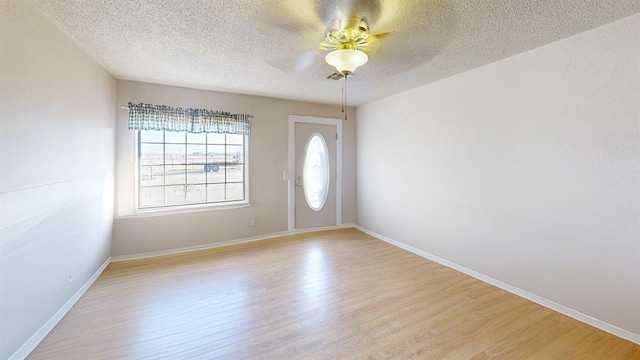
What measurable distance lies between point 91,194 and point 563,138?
456 cm

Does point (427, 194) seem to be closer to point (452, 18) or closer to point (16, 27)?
point (452, 18)

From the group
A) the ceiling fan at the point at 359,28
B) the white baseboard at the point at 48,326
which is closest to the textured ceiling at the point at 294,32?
the ceiling fan at the point at 359,28

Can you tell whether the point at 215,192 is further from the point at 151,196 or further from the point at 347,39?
the point at 347,39

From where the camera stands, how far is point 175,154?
369cm

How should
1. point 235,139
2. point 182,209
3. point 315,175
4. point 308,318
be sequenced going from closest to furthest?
point 308,318 < point 182,209 < point 235,139 < point 315,175

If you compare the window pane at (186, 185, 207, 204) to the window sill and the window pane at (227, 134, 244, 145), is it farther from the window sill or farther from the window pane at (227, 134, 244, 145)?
the window pane at (227, 134, 244, 145)

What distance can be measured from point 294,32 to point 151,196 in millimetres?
3000

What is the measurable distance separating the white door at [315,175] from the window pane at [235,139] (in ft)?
3.00

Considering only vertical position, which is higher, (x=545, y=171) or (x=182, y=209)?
(x=545, y=171)

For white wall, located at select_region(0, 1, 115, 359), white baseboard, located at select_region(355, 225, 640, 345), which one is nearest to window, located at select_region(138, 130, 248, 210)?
white wall, located at select_region(0, 1, 115, 359)

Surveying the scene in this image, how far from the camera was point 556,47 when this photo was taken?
Answer: 222 cm

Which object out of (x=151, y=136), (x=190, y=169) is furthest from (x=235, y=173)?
(x=151, y=136)

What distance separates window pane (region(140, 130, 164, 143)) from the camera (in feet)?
11.5

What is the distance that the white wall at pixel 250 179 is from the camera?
3.34 metres
